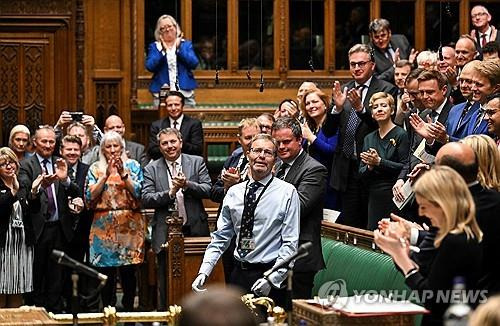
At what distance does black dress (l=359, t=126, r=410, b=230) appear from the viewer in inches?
407

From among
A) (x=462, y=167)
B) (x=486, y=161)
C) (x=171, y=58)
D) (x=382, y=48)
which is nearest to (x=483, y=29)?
(x=382, y=48)

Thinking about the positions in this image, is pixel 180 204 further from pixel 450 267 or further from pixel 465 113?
pixel 450 267

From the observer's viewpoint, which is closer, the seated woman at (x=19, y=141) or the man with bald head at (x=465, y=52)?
the man with bald head at (x=465, y=52)

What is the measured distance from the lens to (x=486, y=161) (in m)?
6.55

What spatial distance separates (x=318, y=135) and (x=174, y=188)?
1388mm

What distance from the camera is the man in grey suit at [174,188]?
1122 centimetres

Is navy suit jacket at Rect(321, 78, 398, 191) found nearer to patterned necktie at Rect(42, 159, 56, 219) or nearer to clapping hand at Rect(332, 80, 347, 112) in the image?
clapping hand at Rect(332, 80, 347, 112)

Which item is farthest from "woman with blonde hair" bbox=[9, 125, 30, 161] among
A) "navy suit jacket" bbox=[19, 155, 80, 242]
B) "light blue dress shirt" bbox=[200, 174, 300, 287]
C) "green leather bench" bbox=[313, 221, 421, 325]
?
"light blue dress shirt" bbox=[200, 174, 300, 287]

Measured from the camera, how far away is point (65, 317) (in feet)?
25.5

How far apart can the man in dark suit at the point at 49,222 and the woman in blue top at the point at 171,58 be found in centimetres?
268

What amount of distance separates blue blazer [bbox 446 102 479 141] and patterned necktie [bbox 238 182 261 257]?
1.70 meters

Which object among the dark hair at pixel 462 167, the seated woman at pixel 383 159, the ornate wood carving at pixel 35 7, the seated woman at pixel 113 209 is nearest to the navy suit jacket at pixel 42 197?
the seated woman at pixel 113 209

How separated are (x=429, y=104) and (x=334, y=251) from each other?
4.86 feet

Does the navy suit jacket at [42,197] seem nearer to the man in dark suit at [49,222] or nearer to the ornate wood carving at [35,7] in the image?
the man in dark suit at [49,222]
